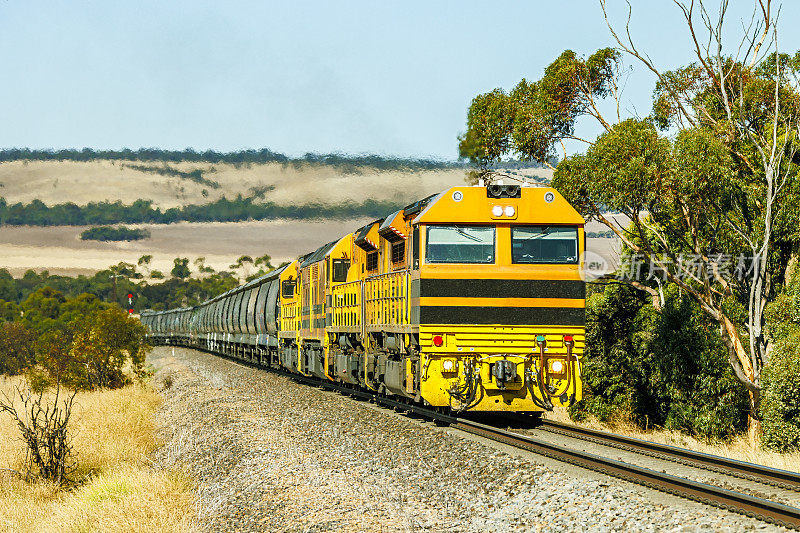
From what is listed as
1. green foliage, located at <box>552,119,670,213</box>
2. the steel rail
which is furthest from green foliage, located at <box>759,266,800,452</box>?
the steel rail

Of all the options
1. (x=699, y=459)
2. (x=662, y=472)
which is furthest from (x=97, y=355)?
(x=662, y=472)

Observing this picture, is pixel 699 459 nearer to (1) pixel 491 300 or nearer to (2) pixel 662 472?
(2) pixel 662 472

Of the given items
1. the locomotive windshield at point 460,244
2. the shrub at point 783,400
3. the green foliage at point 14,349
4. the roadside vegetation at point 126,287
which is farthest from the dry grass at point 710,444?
the roadside vegetation at point 126,287

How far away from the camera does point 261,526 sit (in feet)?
29.5

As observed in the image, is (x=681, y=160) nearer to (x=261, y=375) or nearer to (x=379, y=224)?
(x=379, y=224)

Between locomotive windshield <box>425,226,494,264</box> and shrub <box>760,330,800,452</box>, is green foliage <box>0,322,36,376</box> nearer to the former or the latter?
locomotive windshield <box>425,226,494,264</box>

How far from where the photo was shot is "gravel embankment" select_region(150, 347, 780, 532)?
8422mm

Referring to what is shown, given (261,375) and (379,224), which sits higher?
(379,224)

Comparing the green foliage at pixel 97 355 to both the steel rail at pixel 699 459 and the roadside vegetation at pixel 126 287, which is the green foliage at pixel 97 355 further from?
the roadside vegetation at pixel 126 287

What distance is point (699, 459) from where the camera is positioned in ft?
39.5

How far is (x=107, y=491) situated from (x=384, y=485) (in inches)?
151

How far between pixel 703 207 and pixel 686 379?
14.9ft

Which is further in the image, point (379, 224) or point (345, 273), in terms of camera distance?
point (345, 273)

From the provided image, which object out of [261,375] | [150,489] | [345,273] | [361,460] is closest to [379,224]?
[345,273]
